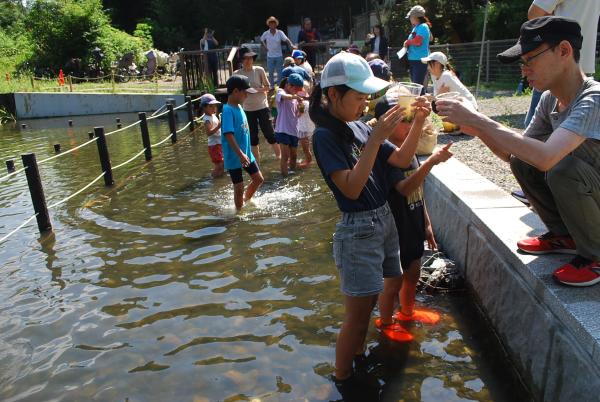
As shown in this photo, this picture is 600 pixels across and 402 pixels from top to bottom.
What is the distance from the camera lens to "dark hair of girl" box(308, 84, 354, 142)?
2701mm

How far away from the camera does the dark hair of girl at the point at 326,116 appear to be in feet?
8.86

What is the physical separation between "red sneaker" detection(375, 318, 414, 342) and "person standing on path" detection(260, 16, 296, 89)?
11.4m

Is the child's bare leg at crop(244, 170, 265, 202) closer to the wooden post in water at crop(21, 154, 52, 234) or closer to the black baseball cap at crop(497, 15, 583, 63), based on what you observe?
the wooden post in water at crop(21, 154, 52, 234)

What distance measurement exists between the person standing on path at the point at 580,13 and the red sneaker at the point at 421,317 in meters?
2.34

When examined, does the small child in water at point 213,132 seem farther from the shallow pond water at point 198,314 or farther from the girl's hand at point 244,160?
the girl's hand at point 244,160

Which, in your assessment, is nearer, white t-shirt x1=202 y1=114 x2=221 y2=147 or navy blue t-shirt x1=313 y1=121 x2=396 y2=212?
navy blue t-shirt x1=313 y1=121 x2=396 y2=212

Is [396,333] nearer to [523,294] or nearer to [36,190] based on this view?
[523,294]

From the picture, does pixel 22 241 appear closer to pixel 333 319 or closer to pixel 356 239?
pixel 333 319

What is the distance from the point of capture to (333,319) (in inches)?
160

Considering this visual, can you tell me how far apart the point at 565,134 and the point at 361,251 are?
3.80 ft

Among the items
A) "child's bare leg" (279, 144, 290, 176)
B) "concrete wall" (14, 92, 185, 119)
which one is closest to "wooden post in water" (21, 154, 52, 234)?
"child's bare leg" (279, 144, 290, 176)

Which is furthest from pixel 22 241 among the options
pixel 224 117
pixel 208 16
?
pixel 208 16

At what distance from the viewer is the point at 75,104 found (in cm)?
2117

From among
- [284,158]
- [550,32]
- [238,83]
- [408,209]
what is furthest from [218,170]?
[550,32]
